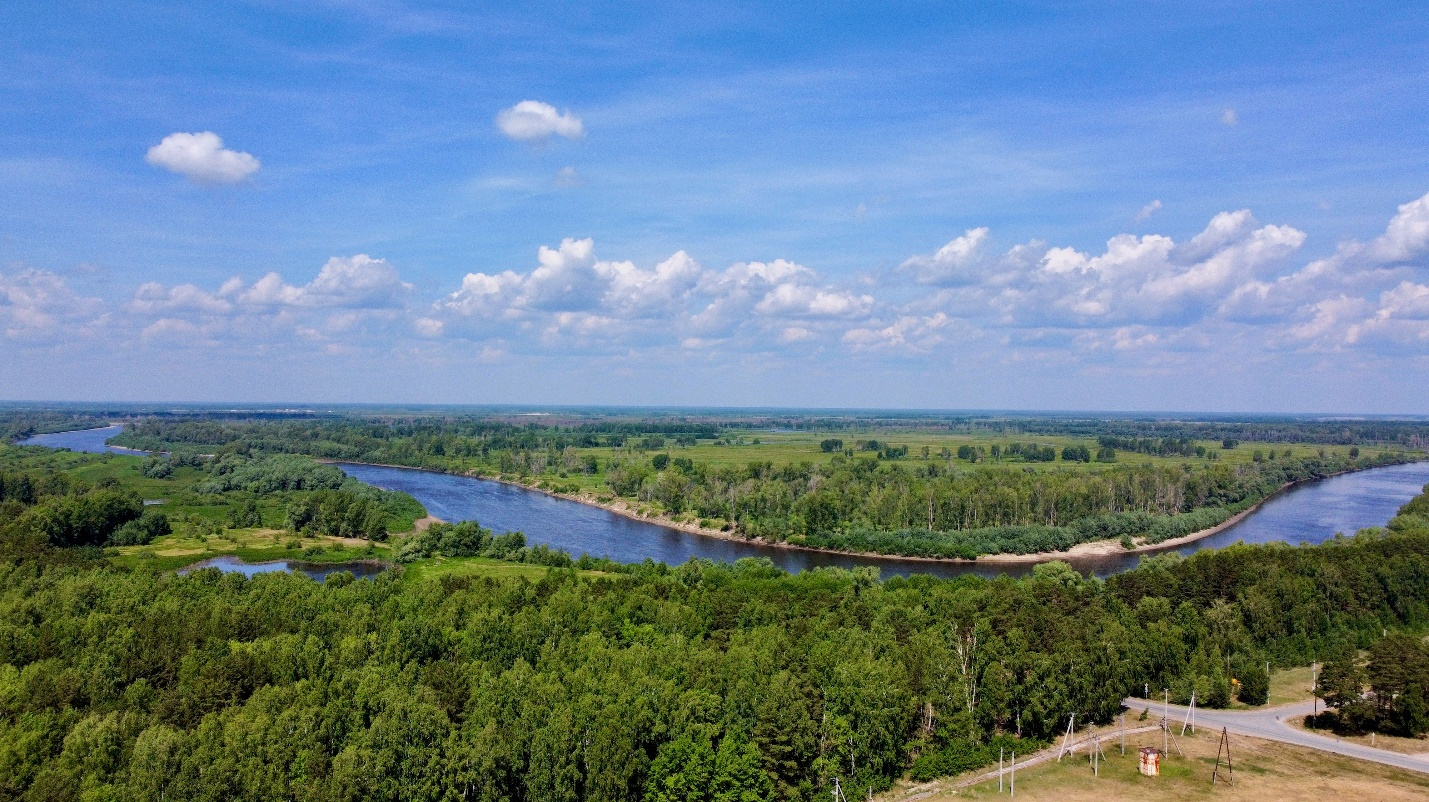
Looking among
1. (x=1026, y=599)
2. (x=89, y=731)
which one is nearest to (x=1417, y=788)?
(x=1026, y=599)

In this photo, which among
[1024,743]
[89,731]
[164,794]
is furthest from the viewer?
[1024,743]

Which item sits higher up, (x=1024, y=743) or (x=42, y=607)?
(x=42, y=607)

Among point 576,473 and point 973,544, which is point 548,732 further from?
point 576,473

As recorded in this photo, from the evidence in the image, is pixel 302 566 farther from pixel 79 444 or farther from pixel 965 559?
pixel 79 444

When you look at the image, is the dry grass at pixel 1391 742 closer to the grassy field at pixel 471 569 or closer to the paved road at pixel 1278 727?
the paved road at pixel 1278 727

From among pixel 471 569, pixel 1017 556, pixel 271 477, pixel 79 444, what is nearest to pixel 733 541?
pixel 1017 556

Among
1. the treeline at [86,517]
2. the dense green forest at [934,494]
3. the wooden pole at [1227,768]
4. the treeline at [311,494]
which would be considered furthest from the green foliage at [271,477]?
the wooden pole at [1227,768]
